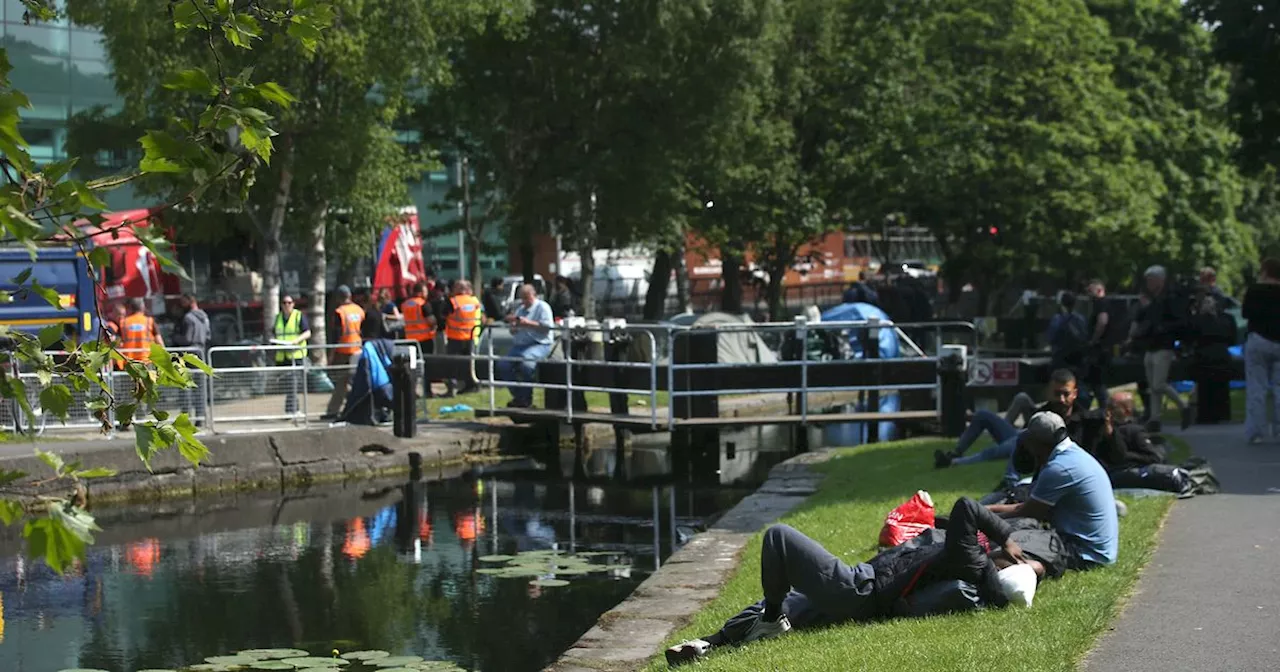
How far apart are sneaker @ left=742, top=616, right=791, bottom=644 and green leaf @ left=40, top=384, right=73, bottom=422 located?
4957 mm

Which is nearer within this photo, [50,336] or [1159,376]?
[50,336]

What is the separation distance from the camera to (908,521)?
11.5 meters

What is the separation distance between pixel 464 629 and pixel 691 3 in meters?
25.1

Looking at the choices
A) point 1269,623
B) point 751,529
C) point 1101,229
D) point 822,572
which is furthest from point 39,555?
point 1101,229

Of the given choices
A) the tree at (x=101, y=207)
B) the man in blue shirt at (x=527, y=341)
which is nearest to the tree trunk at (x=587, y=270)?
the man in blue shirt at (x=527, y=341)

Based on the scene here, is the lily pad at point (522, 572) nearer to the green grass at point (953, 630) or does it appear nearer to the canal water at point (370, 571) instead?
the canal water at point (370, 571)

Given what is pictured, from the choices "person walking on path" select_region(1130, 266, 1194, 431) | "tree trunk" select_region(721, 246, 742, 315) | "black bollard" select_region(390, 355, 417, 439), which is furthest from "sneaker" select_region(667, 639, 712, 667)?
"tree trunk" select_region(721, 246, 742, 315)

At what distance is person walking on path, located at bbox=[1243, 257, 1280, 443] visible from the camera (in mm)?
15891

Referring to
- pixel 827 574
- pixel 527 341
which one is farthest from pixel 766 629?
pixel 527 341

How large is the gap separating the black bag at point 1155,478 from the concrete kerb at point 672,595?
2.98 m

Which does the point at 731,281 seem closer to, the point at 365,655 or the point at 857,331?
the point at 857,331

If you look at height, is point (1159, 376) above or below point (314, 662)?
above

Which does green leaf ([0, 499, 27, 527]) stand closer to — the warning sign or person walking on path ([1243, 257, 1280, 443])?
person walking on path ([1243, 257, 1280, 443])

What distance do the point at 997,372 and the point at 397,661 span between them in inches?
471
